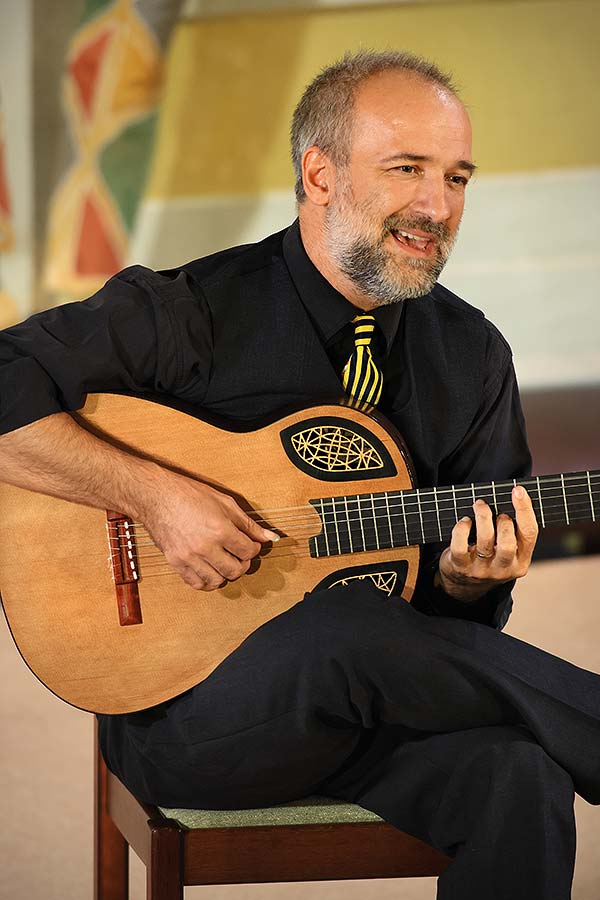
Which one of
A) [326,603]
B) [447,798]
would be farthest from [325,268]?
[447,798]

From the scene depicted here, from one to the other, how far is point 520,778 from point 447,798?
0.10 meters

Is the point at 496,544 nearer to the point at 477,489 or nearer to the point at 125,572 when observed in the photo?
the point at 477,489

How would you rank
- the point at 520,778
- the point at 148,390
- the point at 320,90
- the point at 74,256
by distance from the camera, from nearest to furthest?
the point at 520,778 < the point at 148,390 < the point at 320,90 < the point at 74,256

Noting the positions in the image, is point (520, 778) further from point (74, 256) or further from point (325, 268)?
point (74, 256)

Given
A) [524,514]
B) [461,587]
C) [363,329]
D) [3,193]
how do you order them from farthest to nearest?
[3,193] < [363,329] < [461,587] < [524,514]

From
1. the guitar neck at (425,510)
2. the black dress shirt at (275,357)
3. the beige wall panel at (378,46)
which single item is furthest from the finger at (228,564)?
the beige wall panel at (378,46)

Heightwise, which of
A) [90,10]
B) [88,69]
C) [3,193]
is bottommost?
[3,193]

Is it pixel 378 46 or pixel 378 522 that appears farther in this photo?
pixel 378 46

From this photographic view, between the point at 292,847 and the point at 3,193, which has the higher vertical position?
the point at 3,193

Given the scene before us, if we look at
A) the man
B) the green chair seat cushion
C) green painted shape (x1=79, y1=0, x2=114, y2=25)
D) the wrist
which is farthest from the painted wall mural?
the green chair seat cushion

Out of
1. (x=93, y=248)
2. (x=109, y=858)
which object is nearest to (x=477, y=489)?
(x=109, y=858)

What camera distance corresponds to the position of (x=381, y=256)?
1729 mm

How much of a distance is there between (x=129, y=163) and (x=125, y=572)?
285 cm

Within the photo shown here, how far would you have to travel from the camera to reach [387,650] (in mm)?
1369
